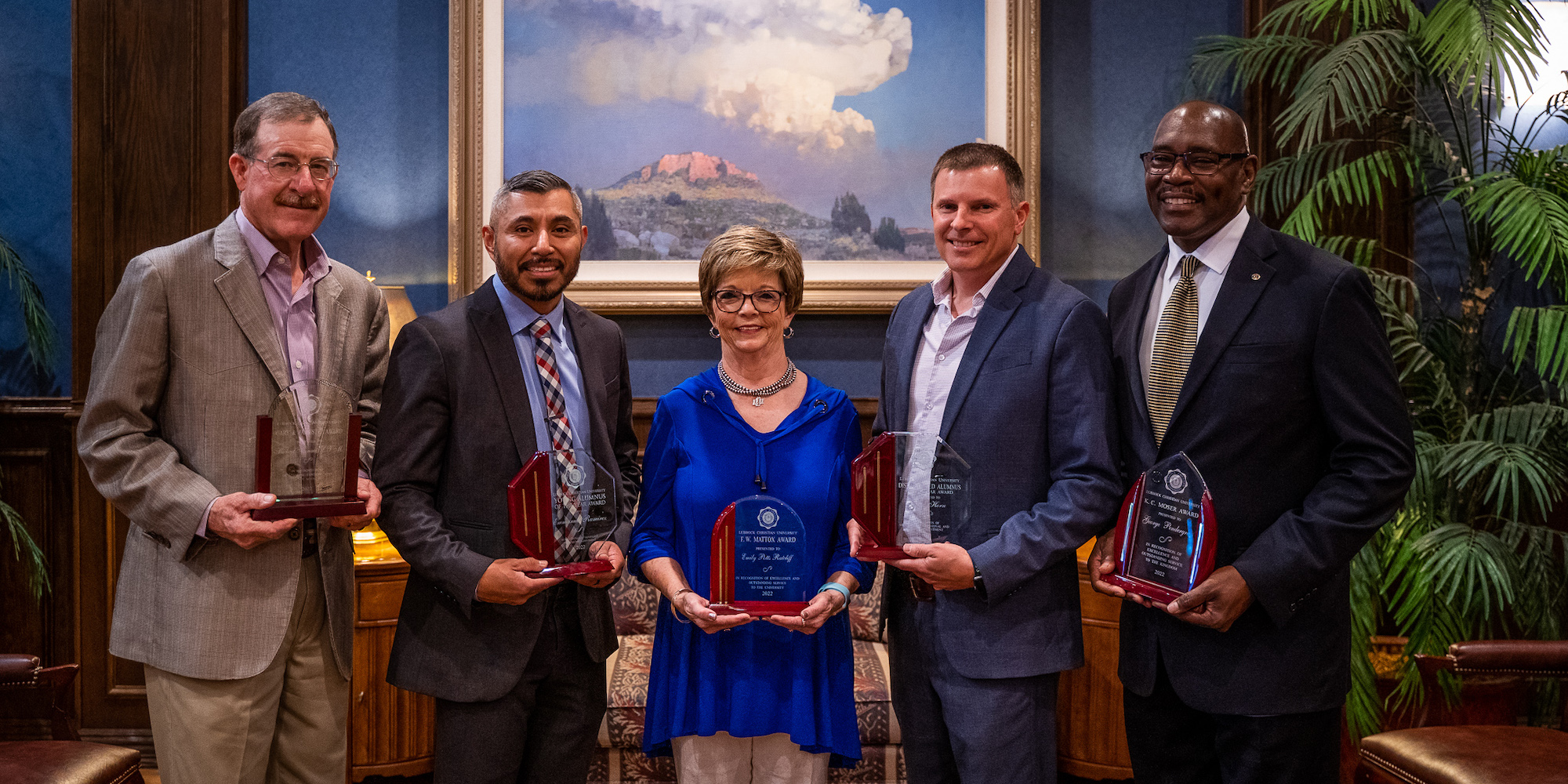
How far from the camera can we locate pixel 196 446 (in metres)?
1.90

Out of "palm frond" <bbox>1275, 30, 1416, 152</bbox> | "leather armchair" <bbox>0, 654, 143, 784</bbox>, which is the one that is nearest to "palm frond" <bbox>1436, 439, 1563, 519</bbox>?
"palm frond" <bbox>1275, 30, 1416, 152</bbox>

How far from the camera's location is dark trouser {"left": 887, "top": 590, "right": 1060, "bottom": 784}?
1867 mm

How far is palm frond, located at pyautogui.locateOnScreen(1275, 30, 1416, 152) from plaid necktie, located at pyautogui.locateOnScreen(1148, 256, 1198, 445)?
1.44 meters

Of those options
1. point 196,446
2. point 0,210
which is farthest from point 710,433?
point 0,210

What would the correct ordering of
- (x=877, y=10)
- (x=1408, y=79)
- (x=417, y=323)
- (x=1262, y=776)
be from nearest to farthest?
(x=1262, y=776), (x=417, y=323), (x=1408, y=79), (x=877, y=10)

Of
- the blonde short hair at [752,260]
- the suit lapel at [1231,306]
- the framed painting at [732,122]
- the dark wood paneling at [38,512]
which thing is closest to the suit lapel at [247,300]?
the blonde short hair at [752,260]

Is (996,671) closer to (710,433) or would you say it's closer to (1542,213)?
(710,433)

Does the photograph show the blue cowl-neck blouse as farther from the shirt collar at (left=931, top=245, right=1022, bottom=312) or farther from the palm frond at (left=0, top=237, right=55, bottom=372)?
the palm frond at (left=0, top=237, right=55, bottom=372)

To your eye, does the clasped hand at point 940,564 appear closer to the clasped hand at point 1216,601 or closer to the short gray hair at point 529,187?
the clasped hand at point 1216,601

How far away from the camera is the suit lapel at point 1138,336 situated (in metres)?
1.90

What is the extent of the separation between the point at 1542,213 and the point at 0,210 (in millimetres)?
5224

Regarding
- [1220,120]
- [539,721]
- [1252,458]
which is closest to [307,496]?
[539,721]

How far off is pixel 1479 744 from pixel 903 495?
1.62 metres

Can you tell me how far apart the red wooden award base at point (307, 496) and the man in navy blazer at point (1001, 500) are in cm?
101
